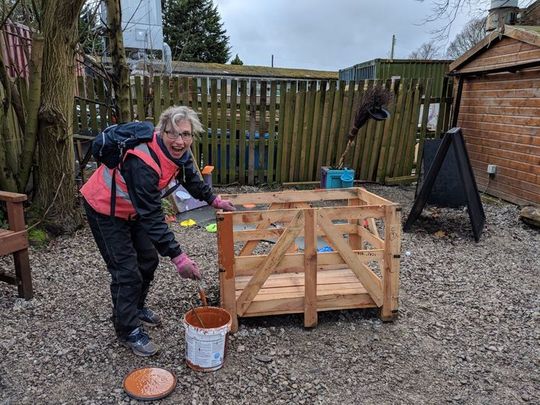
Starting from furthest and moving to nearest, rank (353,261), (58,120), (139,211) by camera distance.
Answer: (58,120)
(353,261)
(139,211)

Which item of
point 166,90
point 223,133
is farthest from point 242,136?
point 166,90

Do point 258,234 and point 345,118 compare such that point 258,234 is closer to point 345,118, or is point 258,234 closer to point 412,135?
point 345,118

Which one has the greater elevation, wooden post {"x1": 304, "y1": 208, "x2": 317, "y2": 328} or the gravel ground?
wooden post {"x1": 304, "y1": 208, "x2": 317, "y2": 328}

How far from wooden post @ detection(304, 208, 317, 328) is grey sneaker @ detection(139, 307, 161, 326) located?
3.64ft

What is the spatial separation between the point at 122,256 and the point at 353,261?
5.34 ft

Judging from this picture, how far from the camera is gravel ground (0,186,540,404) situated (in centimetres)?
246

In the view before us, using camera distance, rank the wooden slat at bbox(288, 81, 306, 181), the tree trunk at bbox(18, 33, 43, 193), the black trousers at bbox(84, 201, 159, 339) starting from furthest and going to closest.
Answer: the wooden slat at bbox(288, 81, 306, 181), the tree trunk at bbox(18, 33, 43, 193), the black trousers at bbox(84, 201, 159, 339)

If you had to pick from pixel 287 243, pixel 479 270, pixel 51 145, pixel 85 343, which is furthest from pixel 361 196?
pixel 51 145

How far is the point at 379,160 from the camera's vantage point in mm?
8070

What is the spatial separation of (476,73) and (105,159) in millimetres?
7138

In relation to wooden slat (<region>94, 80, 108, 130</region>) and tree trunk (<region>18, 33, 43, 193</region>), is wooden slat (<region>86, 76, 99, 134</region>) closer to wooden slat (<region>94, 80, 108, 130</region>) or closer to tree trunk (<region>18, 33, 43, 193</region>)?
wooden slat (<region>94, 80, 108, 130</region>)

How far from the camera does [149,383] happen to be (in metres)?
2.47

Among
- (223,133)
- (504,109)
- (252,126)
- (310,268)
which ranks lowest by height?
(310,268)

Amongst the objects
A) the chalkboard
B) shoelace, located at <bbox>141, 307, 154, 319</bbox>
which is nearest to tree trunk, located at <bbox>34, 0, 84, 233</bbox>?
shoelace, located at <bbox>141, 307, 154, 319</bbox>
